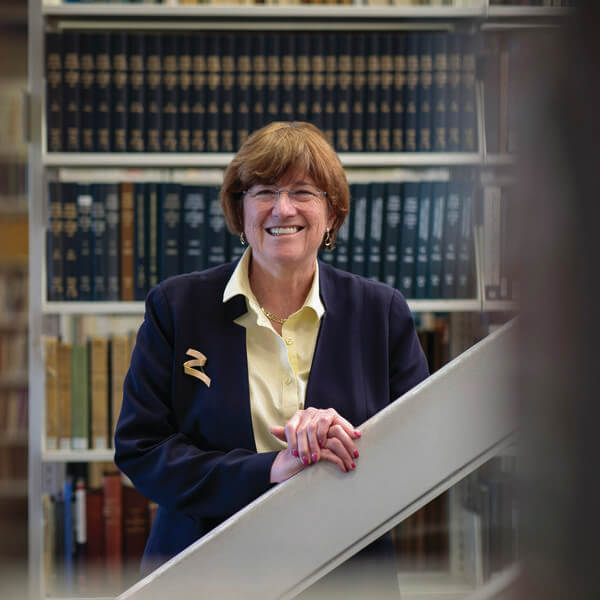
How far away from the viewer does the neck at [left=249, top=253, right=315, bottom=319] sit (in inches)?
45.3

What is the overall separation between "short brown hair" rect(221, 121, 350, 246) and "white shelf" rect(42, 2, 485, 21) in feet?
2.64

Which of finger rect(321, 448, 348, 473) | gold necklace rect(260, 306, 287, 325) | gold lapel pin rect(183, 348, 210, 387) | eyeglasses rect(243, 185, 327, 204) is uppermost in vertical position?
eyeglasses rect(243, 185, 327, 204)

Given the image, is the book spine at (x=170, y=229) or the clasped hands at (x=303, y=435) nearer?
the clasped hands at (x=303, y=435)

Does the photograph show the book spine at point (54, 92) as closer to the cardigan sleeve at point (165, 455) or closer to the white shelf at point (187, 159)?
the white shelf at point (187, 159)

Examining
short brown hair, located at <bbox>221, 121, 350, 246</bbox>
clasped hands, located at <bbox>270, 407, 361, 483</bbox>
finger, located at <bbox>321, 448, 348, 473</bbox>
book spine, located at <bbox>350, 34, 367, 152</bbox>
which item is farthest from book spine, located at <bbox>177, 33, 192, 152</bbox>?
finger, located at <bbox>321, 448, 348, 473</bbox>

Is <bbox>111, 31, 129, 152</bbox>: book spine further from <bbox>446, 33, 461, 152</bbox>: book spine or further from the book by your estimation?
<bbox>446, 33, 461, 152</bbox>: book spine

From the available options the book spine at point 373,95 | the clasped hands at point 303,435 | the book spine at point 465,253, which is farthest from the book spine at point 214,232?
the clasped hands at point 303,435

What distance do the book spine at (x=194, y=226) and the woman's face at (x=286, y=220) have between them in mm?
770

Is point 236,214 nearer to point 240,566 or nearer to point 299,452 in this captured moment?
point 299,452

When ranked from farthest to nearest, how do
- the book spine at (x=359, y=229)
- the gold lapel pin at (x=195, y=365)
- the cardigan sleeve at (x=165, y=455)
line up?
1. the book spine at (x=359, y=229)
2. the gold lapel pin at (x=195, y=365)
3. the cardigan sleeve at (x=165, y=455)

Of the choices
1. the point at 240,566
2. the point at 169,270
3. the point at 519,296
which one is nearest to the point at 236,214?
the point at 169,270

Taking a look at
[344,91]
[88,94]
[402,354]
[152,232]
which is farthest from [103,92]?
[402,354]

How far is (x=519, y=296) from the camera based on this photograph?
0.11 metres

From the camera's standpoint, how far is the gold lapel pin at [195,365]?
3.43ft
